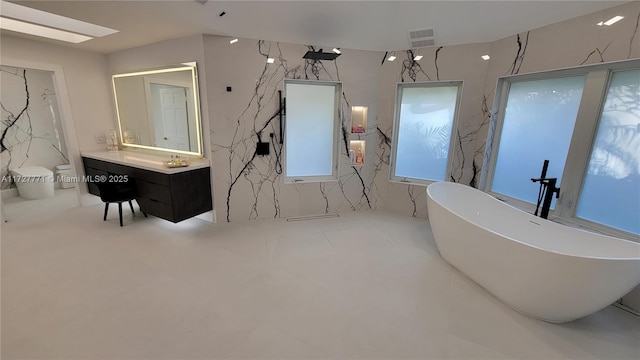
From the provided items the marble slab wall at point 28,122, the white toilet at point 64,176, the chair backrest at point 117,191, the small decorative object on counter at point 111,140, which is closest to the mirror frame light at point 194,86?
the small decorative object on counter at point 111,140

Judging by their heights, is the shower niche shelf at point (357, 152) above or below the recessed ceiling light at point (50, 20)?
below

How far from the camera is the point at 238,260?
2.73m

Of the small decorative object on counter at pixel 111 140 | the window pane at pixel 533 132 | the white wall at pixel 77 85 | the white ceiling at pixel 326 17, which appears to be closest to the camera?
the white ceiling at pixel 326 17

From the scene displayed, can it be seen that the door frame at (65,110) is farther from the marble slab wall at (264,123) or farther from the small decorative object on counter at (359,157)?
the small decorative object on counter at (359,157)

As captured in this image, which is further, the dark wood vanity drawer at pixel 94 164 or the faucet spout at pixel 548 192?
the dark wood vanity drawer at pixel 94 164

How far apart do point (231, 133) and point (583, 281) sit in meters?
3.66

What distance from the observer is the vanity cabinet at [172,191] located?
10.2 feet

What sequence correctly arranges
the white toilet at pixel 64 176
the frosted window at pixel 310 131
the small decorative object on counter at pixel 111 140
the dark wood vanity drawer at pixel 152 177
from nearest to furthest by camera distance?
the dark wood vanity drawer at pixel 152 177 < the frosted window at pixel 310 131 < the small decorative object on counter at pixel 111 140 < the white toilet at pixel 64 176

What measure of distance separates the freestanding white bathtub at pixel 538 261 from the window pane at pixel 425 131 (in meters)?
1.11

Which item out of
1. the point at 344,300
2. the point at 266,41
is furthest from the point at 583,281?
the point at 266,41

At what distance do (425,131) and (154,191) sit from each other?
3.84 metres

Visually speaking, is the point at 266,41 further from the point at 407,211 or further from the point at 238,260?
the point at 407,211

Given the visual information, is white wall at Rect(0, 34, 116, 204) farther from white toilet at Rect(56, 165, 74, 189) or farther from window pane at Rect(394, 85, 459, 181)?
window pane at Rect(394, 85, 459, 181)

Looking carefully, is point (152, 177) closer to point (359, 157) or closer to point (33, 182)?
point (359, 157)
